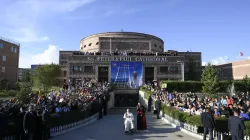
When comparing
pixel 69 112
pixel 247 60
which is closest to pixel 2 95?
pixel 69 112

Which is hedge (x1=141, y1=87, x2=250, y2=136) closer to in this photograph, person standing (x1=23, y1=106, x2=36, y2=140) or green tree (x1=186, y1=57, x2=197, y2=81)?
person standing (x1=23, y1=106, x2=36, y2=140)

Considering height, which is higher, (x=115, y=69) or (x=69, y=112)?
(x=115, y=69)

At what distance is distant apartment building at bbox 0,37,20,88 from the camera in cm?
5258

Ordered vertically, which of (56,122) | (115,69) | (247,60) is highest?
(247,60)

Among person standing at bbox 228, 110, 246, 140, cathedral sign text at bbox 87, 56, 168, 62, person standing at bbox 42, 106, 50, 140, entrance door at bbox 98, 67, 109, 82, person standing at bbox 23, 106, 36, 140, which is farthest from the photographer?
entrance door at bbox 98, 67, 109, 82

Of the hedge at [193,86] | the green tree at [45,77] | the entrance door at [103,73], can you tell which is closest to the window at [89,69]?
the entrance door at [103,73]

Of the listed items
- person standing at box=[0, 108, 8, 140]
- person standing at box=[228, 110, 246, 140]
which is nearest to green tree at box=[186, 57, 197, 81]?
person standing at box=[228, 110, 246, 140]

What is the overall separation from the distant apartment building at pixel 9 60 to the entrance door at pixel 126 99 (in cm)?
3192

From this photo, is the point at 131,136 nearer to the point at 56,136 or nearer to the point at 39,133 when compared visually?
the point at 56,136

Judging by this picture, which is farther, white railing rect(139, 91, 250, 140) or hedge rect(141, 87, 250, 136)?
hedge rect(141, 87, 250, 136)

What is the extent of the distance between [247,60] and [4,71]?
67.9 meters

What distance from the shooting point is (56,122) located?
1266 centimetres

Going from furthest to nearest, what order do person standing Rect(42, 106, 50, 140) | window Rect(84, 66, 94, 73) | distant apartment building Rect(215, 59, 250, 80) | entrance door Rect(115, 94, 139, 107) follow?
distant apartment building Rect(215, 59, 250, 80) < window Rect(84, 66, 94, 73) < entrance door Rect(115, 94, 139, 107) < person standing Rect(42, 106, 50, 140)

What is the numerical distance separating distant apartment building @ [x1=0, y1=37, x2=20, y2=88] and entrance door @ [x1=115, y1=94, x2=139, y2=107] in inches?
1257
